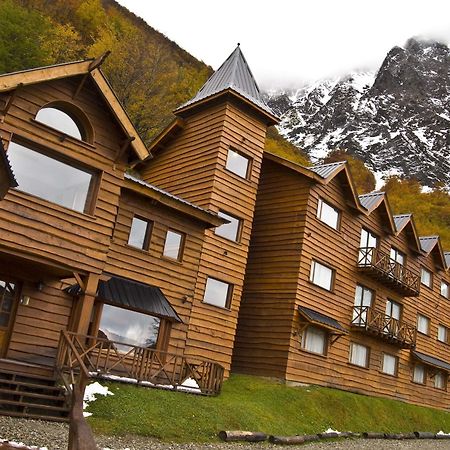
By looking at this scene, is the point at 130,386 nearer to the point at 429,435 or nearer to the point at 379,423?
the point at 379,423

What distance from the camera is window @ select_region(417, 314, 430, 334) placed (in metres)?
34.5

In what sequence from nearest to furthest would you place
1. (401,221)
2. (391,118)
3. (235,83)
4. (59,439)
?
(59,439) < (235,83) < (401,221) < (391,118)

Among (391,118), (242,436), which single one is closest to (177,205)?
(242,436)

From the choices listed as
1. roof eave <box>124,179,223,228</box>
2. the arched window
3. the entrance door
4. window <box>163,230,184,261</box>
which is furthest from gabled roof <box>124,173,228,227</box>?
the entrance door

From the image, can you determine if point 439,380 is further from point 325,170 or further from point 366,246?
point 325,170

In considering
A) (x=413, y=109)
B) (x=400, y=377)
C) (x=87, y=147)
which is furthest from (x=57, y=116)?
(x=413, y=109)

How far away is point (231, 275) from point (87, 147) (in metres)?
8.77

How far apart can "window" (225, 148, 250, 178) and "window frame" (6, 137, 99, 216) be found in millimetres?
8133

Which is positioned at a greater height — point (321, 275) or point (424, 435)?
point (321, 275)

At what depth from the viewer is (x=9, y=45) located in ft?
122

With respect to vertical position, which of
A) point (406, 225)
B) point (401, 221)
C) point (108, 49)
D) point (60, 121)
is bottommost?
point (60, 121)

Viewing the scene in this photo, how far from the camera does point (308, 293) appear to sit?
972 inches

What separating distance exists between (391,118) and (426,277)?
318 ft

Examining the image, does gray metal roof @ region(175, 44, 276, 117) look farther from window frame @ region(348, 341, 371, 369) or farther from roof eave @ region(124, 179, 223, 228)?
window frame @ region(348, 341, 371, 369)
